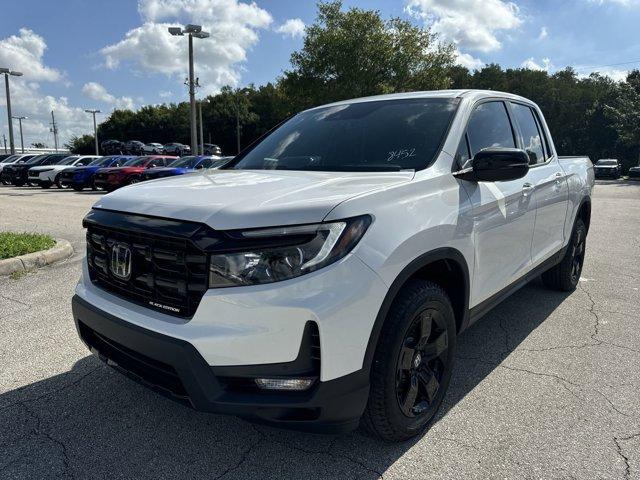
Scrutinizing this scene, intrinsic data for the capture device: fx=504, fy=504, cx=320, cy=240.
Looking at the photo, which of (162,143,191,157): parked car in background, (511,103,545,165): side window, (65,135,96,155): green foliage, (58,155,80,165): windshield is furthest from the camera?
(65,135,96,155): green foliage

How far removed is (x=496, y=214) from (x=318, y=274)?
1614 mm

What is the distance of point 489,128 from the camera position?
3.51 m

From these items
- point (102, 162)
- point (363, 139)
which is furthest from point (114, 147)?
point (363, 139)

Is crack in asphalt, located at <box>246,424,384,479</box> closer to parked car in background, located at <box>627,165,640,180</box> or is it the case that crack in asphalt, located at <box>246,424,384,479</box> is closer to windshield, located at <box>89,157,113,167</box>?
windshield, located at <box>89,157,113,167</box>

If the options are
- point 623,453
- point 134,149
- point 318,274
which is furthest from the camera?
point 134,149

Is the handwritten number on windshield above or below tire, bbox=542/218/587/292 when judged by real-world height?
above

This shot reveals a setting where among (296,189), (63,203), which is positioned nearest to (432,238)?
(296,189)

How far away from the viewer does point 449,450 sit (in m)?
2.53

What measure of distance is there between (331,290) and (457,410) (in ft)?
4.66

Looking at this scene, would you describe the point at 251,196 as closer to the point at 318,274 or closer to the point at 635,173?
the point at 318,274

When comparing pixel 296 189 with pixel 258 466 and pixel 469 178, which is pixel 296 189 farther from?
pixel 258 466

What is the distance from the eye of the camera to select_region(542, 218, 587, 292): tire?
16.5 ft

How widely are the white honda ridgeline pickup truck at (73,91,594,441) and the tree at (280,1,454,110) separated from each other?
27.4 meters

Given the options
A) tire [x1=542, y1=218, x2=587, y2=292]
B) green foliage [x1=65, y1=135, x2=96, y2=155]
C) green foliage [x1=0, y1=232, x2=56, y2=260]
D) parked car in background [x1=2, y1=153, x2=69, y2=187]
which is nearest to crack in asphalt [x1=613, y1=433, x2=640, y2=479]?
tire [x1=542, y1=218, x2=587, y2=292]
